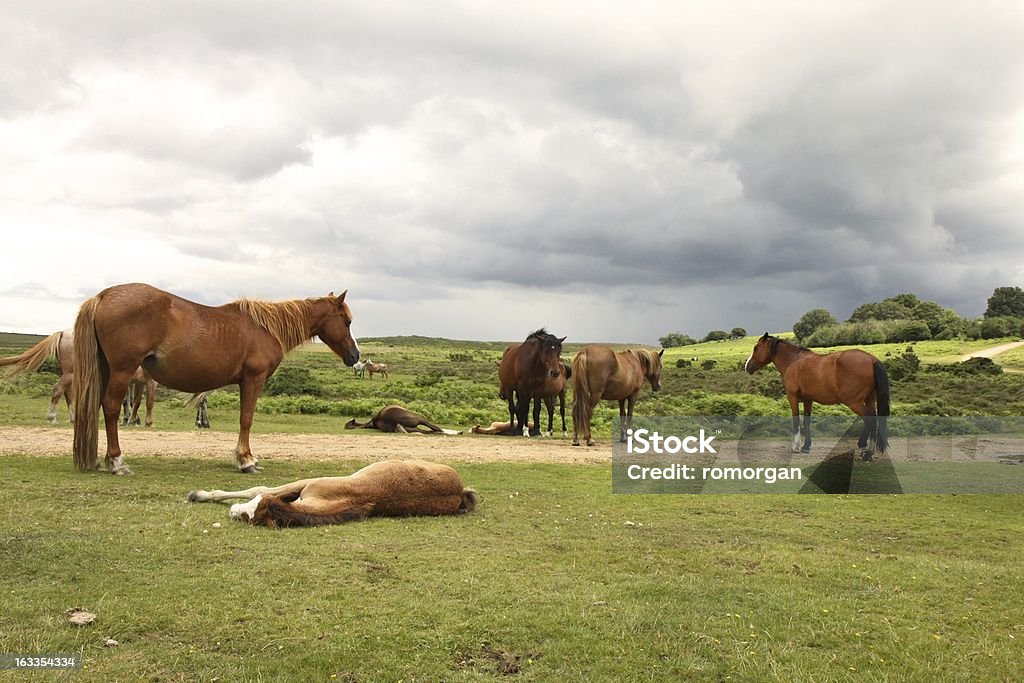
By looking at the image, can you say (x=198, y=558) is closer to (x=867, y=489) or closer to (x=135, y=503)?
(x=135, y=503)

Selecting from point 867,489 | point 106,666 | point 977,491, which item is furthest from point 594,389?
point 106,666

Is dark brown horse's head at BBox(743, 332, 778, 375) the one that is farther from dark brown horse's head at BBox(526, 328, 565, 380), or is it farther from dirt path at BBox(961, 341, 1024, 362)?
dirt path at BBox(961, 341, 1024, 362)

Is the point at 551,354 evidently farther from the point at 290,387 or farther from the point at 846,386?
the point at 290,387

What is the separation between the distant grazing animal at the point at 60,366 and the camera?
12.2 meters

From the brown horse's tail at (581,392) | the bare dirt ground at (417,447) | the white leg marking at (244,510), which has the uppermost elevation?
the brown horse's tail at (581,392)

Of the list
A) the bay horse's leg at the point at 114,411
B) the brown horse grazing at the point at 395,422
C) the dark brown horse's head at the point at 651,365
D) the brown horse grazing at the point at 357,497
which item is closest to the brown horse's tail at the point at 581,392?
the dark brown horse's head at the point at 651,365

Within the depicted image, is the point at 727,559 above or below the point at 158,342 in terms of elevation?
below

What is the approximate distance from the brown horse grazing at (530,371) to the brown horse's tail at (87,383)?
9.91 m

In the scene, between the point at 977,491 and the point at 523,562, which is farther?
the point at 977,491

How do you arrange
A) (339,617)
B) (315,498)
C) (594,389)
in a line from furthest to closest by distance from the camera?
(594,389) → (315,498) → (339,617)

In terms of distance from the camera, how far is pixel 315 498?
7.54 m

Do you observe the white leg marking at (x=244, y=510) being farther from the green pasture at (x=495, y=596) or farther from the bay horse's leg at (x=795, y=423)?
the bay horse's leg at (x=795, y=423)

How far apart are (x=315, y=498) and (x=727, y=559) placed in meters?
4.21

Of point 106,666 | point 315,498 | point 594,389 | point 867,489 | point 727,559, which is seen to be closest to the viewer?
point 106,666
